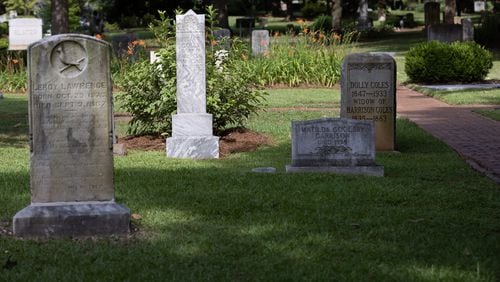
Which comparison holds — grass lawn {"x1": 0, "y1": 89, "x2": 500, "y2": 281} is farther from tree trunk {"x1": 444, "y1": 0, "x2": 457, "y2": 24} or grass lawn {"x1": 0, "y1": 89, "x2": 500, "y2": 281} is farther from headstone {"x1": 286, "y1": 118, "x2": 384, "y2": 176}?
tree trunk {"x1": 444, "y1": 0, "x2": 457, "y2": 24}

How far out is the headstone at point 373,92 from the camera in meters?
13.3

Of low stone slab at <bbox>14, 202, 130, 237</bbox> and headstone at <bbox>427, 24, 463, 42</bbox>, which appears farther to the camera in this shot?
headstone at <bbox>427, 24, 463, 42</bbox>

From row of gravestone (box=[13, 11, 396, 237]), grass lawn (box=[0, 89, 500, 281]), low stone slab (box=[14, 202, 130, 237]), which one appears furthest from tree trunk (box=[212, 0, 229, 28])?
low stone slab (box=[14, 202, 130, 237])

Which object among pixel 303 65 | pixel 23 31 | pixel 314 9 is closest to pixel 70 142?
pixel 303 65

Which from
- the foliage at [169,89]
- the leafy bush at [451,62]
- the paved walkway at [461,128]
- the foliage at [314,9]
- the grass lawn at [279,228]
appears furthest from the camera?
the foliage at [314,9]

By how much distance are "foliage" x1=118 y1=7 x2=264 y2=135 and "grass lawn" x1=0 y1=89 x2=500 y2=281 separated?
8.16ft

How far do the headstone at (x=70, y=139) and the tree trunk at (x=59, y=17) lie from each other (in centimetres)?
2559

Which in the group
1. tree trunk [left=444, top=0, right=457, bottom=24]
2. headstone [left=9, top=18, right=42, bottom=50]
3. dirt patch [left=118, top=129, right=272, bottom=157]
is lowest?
dirt patch [left=118, top=129, right=272, bottom=157]

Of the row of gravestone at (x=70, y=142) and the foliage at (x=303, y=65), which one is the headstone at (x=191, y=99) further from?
the foliage at (x=303, y=65)

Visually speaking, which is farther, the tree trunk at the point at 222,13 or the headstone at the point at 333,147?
the tree trunk at the point at 222,13

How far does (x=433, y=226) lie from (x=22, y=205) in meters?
3.78

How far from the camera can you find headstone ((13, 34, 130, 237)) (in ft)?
24.8

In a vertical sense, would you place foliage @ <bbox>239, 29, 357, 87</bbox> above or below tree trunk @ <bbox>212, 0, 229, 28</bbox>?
below

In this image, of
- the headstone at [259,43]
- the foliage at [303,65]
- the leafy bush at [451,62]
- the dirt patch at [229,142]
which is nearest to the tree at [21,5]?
the headstone at [259,43]
